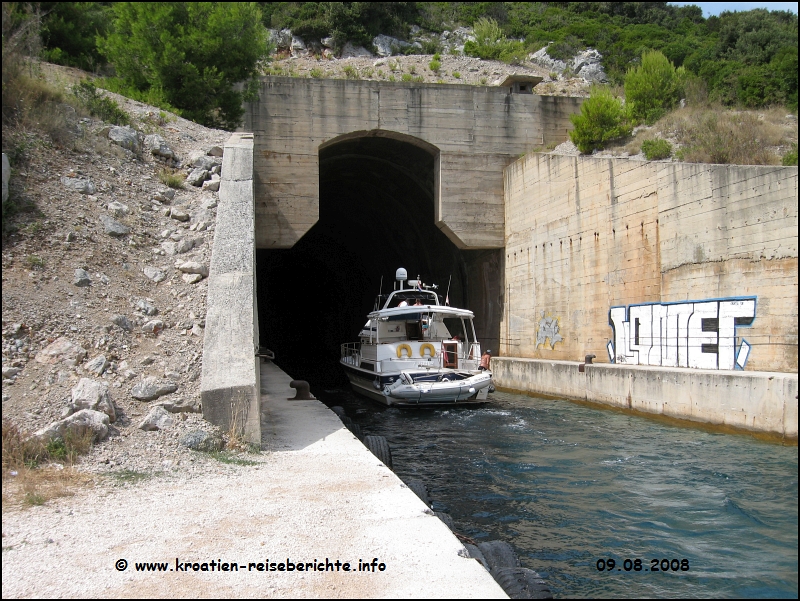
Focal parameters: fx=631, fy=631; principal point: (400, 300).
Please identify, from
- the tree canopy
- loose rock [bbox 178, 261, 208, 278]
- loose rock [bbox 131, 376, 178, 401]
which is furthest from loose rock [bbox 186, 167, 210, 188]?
the tree canopy

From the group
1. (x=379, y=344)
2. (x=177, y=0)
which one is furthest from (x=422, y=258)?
(x=177, y=0)

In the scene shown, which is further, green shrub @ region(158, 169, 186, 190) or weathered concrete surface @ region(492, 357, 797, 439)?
green shrub @ region(158, 169, 186, 190)

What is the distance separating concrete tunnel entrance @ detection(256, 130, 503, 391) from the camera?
25.6m

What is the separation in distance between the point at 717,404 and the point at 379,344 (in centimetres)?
1028

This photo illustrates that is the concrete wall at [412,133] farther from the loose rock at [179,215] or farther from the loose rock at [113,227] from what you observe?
the loose rock at [113,227]

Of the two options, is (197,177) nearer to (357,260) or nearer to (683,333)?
(683,333)

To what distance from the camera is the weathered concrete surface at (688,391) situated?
428 inches

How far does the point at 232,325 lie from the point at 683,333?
10.3m

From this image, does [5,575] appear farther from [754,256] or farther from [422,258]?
[422,258]

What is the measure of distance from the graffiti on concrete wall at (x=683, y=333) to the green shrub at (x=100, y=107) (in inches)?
529

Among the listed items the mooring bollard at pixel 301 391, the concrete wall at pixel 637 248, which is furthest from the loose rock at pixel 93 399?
the concrete wall at pixel 637 248

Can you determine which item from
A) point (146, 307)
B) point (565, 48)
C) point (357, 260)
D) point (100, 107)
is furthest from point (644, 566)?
point (565, 48)

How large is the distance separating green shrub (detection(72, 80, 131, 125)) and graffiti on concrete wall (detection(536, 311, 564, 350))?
529 inches

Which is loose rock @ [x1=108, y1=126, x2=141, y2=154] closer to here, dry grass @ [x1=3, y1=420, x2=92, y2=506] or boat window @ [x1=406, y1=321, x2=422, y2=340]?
dry grass @ [x1=3, y1=420, x2=92, y2=506]
